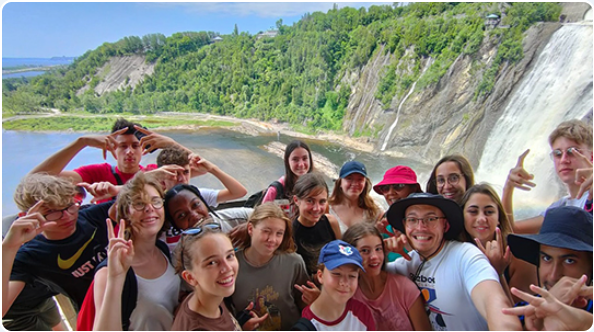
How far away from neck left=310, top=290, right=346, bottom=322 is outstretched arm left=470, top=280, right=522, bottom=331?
0.56 m

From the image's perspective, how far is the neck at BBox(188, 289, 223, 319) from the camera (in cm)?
143

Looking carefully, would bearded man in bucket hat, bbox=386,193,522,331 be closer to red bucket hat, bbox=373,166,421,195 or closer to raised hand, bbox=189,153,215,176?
red bucket hat, bbox=373,166,421,195

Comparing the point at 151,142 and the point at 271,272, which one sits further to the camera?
the point at 151,142

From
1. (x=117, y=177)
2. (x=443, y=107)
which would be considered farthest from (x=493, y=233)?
(x=443, y=107)

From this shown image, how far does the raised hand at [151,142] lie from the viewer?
2171mm

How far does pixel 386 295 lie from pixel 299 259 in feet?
1.45

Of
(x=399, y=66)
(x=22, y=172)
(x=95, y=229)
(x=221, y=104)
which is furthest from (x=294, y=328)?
(x=399, y=66)

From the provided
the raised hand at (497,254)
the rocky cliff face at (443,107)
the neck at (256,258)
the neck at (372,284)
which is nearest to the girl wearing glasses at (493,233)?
the raised hand at (497,254)

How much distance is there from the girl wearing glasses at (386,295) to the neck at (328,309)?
0.34 ft

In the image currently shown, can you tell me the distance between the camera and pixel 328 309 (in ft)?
5.04

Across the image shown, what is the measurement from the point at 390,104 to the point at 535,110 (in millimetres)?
2532

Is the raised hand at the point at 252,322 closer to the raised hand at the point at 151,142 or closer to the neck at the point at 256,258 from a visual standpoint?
the neck at the point at 256,258

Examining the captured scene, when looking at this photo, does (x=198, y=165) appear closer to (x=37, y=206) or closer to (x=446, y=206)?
(x=37, y=206)

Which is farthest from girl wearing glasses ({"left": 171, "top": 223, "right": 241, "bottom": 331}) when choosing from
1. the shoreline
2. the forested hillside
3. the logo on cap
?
the forested hillside
